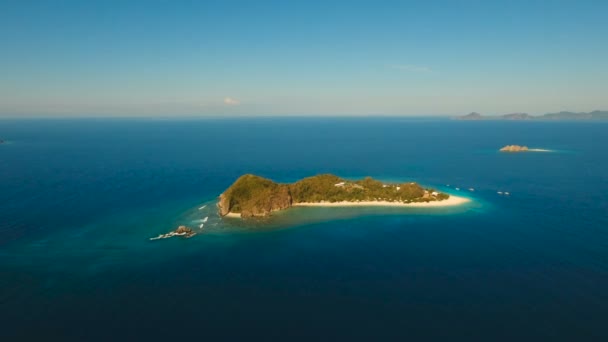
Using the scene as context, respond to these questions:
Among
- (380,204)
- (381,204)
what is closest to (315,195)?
(380,204)

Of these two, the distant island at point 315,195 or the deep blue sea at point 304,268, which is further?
the distant island at point 315,195

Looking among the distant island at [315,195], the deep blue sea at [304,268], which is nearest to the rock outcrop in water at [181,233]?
the deep blue sea at [304,268]

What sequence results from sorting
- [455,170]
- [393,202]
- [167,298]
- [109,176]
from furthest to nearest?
[455,170] → [109,176] → [393,202] → [167,298]

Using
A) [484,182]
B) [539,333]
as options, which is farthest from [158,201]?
[484,182]

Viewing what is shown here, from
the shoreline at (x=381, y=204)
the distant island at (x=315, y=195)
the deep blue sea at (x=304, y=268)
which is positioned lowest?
the deep blue sea at (x=304, y=268)

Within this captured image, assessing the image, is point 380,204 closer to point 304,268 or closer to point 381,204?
point 381,204

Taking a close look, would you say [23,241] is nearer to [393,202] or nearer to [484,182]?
[393,202]

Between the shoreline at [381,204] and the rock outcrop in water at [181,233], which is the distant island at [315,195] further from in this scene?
the rock outcrop in water at [181,233]

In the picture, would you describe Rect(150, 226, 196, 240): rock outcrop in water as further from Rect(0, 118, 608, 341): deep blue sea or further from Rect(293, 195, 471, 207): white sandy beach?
Rect(293, 195, 471, 207): white sandy beach
